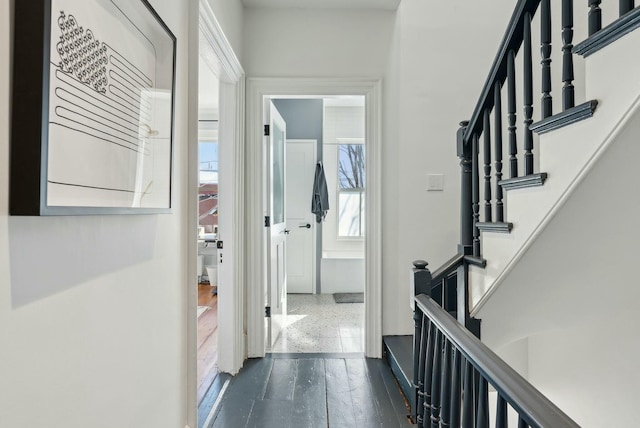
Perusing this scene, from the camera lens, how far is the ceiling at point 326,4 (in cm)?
269

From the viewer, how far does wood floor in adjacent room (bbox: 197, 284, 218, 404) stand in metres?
2.46

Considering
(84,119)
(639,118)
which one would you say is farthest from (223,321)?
(639,118)

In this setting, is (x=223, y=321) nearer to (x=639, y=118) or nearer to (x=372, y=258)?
(x=372, y=258)

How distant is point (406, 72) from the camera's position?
9.37 ft

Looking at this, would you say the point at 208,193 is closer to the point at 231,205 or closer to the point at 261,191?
the point at 261,191

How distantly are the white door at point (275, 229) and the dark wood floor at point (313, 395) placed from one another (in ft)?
1.60

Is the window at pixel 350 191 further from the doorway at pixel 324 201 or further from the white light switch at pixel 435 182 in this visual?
the white light switch at pixel 435 182

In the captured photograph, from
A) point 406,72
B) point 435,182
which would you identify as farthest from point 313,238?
point 406,72

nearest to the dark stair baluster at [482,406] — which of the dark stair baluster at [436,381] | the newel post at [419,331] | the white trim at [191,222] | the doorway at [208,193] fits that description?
the dark stair baluster at [436,381]

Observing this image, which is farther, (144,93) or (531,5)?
(531,5)

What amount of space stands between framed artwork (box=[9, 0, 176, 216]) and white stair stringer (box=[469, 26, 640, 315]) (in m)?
1.41

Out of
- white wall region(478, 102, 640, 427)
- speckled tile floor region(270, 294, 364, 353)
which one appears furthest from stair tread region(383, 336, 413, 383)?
white wall region(478, 102, 640, 427)

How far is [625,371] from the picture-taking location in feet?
7.38

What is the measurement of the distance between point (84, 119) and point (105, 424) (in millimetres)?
798
